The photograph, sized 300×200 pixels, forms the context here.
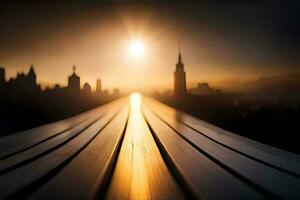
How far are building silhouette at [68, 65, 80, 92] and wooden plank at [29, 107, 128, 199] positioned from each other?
10.2ft

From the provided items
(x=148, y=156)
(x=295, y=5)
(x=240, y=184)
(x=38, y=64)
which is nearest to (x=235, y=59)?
(x=295, y=5)

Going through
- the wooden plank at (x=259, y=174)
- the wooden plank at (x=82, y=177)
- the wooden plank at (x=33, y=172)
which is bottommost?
the wooden plank at (x=259, y=174)

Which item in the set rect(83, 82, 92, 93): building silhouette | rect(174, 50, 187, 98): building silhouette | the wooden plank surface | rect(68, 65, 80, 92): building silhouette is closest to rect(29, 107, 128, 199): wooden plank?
the wooden plank surface

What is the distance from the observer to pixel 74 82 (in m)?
4.92

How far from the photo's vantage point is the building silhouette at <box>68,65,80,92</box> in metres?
4.72

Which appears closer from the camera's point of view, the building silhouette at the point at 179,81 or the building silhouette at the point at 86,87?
the building silhouette at the point at 179,81

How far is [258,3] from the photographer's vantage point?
3520mm

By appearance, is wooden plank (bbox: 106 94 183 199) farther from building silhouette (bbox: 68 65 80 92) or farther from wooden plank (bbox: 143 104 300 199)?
building silhouette (bbox: 68 65 80 92)

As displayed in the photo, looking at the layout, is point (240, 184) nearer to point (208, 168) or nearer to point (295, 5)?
point (208, 168)

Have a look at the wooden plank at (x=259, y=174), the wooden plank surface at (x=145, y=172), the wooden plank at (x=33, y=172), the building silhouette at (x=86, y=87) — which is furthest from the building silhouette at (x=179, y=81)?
the wooden plank at (x=33, y=172)

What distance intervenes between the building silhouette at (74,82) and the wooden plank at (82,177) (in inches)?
122

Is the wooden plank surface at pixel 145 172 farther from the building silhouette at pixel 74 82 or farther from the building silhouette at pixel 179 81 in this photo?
the building silhouette at pixel 74 82

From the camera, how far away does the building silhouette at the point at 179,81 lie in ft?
14.7

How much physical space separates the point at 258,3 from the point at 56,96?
466 cm
